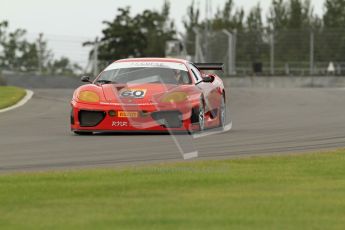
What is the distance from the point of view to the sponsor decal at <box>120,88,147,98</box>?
53.9 ft

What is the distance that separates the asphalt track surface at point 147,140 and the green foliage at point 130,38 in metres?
54.1

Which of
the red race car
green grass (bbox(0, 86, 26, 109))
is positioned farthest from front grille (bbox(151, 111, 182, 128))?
green grass (bbox(0, 86, 26, 109))

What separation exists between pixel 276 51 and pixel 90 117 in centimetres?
3778

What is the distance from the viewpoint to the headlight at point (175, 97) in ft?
53.5

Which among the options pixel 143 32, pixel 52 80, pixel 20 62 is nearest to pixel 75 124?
pixel 52 80

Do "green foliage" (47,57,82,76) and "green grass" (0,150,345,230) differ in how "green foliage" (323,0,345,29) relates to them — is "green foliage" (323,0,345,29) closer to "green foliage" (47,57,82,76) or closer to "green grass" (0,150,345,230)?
"green foliage" (47,57,82,76)

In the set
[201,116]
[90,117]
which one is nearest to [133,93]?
[90,117]

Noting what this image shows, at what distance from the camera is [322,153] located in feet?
40.3

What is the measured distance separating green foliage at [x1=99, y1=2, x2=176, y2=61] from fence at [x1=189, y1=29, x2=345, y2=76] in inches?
724

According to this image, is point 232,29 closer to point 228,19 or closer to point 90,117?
point 228,19

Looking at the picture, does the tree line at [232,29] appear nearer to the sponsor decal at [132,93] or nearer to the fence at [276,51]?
the fence at [276,51]

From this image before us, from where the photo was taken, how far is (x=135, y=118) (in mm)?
16219

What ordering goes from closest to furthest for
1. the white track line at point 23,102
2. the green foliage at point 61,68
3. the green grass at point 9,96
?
the white track line at point 23,102, the green grass at point 9,96, the green foliage at point 61,68

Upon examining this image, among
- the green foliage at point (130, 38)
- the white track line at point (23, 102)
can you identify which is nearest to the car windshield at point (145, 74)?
the white track line at point (23, 102)
